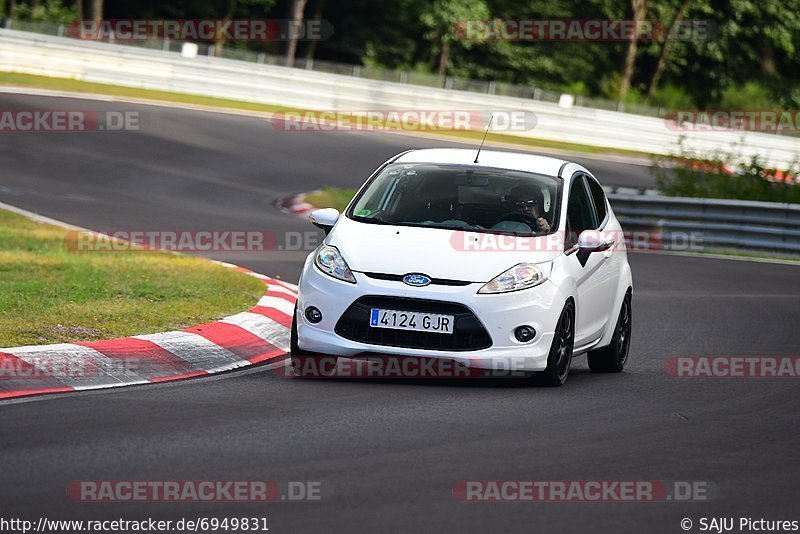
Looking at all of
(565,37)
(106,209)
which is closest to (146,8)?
(565,37)

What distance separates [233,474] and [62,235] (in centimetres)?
1035

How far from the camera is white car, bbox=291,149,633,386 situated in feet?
28.8

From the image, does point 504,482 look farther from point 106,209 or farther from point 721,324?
point 106,209

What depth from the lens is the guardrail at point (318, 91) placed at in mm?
35812

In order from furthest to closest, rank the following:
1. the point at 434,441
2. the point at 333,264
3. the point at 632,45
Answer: the point at 632,45, the point at 333,264, the point at 434,441

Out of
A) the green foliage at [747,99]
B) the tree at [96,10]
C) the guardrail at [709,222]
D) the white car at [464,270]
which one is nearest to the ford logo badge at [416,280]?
the white car at [464,270]

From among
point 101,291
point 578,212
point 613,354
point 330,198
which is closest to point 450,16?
point 330,198

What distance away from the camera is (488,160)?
10.2 m

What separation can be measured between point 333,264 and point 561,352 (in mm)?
1625

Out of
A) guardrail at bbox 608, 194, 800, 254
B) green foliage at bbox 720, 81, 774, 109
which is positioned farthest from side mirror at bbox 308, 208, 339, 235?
green foliage at bbox 720, 81, 774, 109

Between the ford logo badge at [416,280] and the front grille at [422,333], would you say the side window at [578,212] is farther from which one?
the ford logo badge at [416,280]

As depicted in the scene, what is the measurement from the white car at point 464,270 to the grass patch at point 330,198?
12401 millimetres

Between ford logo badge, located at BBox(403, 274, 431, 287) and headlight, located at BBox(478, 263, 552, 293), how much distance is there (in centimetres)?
34

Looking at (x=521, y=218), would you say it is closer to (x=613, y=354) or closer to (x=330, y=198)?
(x=613, y=354)
